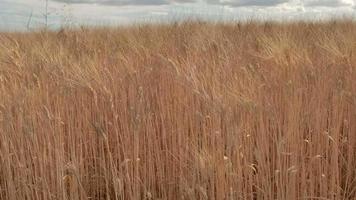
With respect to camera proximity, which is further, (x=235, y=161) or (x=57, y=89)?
(x=57, y=89)

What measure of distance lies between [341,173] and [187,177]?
755mm

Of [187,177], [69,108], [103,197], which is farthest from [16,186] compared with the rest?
[187,177]

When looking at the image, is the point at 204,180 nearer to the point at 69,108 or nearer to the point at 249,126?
the point at 249,126

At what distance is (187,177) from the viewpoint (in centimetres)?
159

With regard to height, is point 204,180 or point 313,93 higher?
point 313,93

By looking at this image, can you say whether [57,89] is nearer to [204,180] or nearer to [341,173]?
[204,180]

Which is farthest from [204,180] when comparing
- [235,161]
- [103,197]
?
[103,197]

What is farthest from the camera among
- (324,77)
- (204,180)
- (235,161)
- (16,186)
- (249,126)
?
(324,77)

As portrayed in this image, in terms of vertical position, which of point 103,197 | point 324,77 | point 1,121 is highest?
point 324,77

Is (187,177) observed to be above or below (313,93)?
below

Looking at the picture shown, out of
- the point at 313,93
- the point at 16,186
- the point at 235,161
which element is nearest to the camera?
the point at 235,161

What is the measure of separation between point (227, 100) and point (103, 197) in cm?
70

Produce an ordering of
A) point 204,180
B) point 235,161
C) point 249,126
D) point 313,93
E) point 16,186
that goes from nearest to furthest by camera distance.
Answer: point 204,180
point 235,161
point 16,186
point 249,126
point 313,93

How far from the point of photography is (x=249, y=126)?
1809 mm
